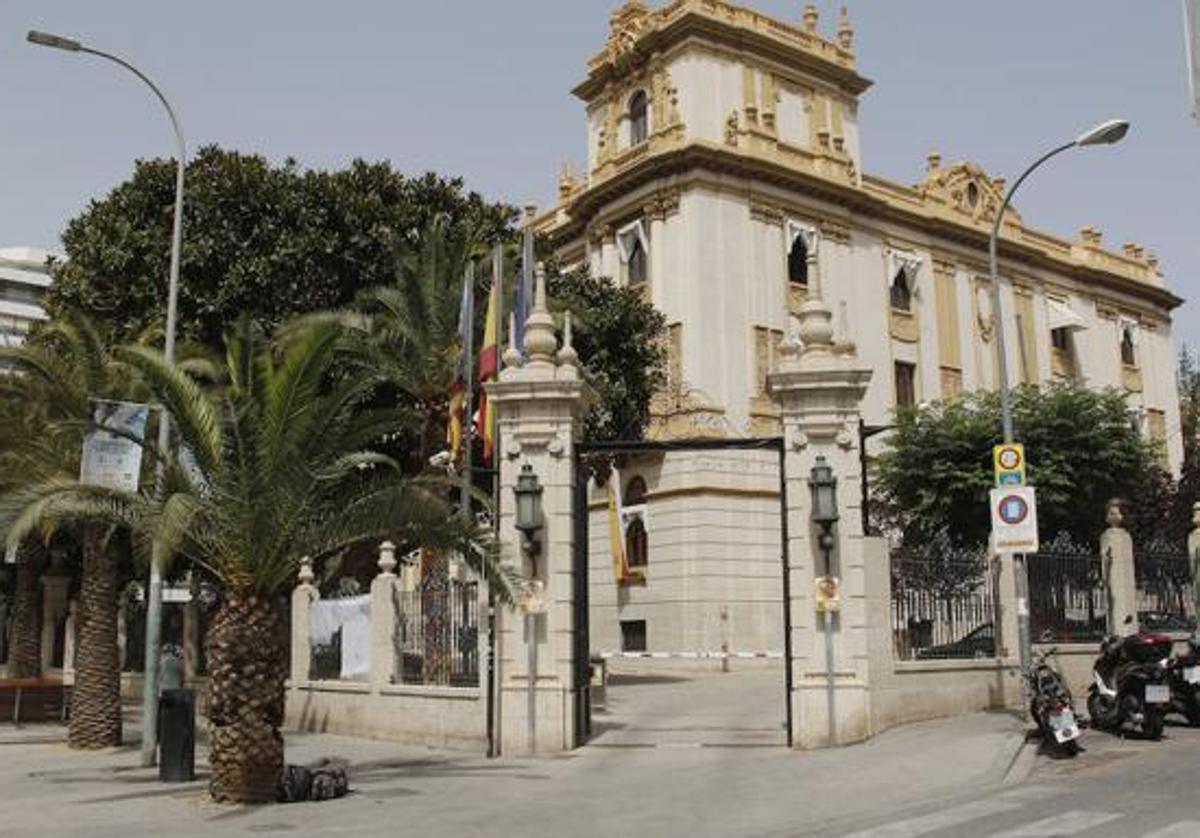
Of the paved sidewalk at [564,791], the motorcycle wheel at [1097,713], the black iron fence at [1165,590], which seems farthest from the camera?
the black iron fence at [1165,590]

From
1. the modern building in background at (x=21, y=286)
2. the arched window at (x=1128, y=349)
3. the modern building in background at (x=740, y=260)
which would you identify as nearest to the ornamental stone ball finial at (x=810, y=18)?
the modern building in background at (x=740, y=260)

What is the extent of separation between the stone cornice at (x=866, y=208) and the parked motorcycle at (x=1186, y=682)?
22799 mm

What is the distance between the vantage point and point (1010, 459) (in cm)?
1666

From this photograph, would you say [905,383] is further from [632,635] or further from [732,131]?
[632,635]

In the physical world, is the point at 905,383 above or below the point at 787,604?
above

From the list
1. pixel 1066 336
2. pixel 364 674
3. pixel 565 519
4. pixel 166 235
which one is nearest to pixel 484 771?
pixel 565 519

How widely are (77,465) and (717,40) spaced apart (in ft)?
83.1

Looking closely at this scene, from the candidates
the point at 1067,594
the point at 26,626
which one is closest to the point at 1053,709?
the point at 1067,594

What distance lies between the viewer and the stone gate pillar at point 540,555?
15164mm

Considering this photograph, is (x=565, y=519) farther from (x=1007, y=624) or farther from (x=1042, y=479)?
(x=1042, y=479)

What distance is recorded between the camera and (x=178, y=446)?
15.0 m

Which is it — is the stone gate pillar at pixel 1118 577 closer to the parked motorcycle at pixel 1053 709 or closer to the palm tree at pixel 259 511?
the parked motorcycle at pixel 1053 709

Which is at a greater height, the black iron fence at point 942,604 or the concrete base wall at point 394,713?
the black iron fence at point 942,604

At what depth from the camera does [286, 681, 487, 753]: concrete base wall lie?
15.9 m
